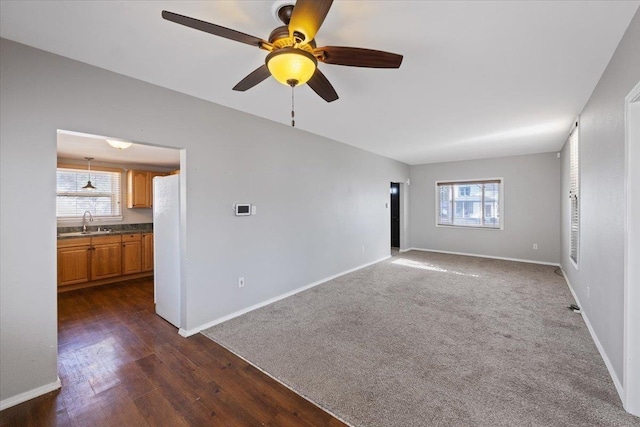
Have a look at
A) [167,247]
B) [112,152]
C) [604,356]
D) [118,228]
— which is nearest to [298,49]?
[167,247]

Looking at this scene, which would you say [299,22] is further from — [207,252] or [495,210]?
[495,210]

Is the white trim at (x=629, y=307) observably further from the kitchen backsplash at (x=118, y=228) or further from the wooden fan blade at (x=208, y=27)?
the kitchen backsplash at (x=118, y=228)

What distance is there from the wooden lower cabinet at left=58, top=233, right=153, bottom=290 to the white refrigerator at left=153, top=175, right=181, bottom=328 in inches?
78.9

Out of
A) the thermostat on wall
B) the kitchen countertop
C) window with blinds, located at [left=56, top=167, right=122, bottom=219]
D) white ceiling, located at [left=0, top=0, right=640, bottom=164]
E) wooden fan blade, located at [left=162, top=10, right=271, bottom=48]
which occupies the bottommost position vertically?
the kitchen countertop

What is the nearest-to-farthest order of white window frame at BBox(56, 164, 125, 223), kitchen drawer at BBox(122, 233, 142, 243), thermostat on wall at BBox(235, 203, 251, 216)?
thermostat on wall at BBox(235, 203, 251, 216)
white window frame at BBox(56, 164, 125, 223)
kitchen drawer at BBox(122, 233, 142, 243)

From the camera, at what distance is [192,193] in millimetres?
2875

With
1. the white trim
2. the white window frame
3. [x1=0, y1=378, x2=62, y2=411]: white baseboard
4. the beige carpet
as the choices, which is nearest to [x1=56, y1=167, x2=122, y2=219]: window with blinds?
the white window frame

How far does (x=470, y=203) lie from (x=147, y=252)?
7606mm

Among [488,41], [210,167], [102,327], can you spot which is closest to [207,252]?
[210,167]

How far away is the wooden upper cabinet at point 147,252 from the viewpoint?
5.18 metres

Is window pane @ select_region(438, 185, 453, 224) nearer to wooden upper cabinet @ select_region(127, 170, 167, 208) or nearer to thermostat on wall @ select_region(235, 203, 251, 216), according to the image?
thermostat on wall @ select_region(235, 203, 251, 216)

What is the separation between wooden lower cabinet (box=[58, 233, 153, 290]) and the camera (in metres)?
4.29

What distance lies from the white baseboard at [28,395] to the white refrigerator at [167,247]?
1.08 metres

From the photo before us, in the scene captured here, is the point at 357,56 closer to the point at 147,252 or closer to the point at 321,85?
the point at 321,85
